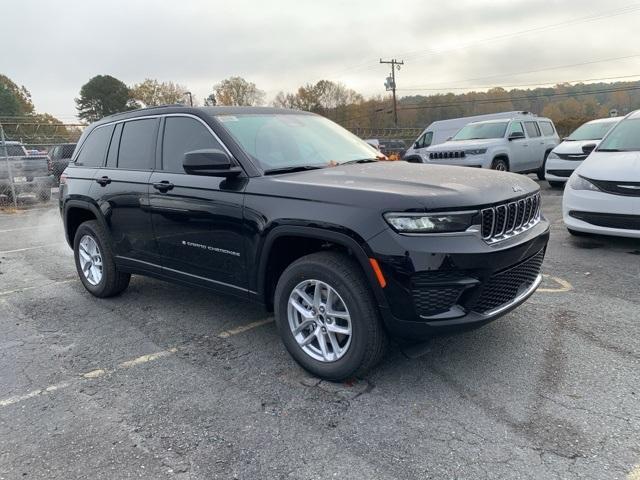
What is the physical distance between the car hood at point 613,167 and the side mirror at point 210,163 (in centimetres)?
469

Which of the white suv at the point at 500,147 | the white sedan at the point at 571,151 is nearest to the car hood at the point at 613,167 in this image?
the white sedan at the point at 571,151

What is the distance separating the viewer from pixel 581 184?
246 inches

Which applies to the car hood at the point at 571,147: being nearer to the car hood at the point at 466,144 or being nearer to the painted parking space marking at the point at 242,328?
the car hood at the point at 466,144

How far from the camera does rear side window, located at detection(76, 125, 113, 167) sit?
200 inches

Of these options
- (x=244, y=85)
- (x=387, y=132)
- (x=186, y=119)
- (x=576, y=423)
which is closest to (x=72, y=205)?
(x=186, y=119)

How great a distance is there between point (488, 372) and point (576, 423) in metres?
0.67

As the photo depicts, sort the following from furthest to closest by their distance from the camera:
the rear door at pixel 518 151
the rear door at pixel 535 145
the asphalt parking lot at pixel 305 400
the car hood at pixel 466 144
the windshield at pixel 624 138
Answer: the rear door at pixel 535 145 < the rear door at pixel 518 151 < the car hood at pixel 466 144 < the windshield at pixel 624 138 < the asphalt parking lot at pixel 305 400

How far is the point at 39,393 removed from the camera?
330cm

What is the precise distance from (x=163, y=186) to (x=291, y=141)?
1.12 m

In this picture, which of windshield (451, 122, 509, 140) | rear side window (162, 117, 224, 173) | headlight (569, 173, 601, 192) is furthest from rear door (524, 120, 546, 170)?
rear side window (162, 117, 224, 173)

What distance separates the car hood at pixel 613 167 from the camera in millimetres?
5746

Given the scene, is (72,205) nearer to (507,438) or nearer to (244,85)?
(507,438)

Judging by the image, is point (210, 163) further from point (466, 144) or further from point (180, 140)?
point (466, 144)

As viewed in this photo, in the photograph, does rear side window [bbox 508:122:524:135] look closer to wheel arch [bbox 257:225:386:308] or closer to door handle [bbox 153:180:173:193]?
door handle [bbox 153:180:173:193]
